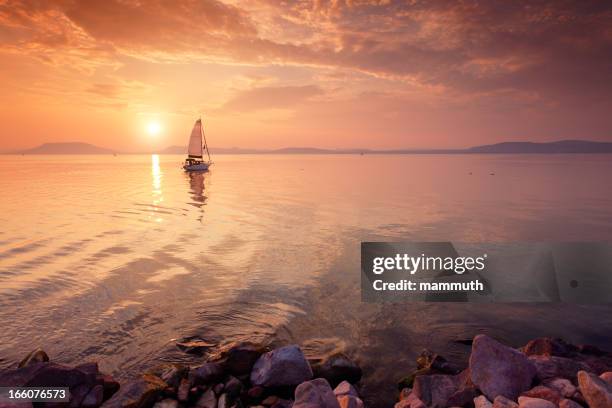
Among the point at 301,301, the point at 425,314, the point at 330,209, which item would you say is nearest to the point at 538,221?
the point at 330,209

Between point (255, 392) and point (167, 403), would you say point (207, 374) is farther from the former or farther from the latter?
point (255, 392)

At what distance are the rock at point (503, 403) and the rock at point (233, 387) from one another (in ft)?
17.2

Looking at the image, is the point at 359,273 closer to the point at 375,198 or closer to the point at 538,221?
the point at 538,221

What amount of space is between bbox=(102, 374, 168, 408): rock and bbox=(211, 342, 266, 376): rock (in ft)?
4.72

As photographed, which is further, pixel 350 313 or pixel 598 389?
pixel 350 313

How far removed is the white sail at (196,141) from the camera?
103062mm

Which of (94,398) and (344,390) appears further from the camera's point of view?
(344,390)

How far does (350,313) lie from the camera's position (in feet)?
44.7

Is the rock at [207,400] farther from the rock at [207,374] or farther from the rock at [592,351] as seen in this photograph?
the rock at [592,351]

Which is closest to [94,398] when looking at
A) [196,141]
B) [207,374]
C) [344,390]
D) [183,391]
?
[183,391]

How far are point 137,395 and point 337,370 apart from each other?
458 centimetres

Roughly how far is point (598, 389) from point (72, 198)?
5210 cm

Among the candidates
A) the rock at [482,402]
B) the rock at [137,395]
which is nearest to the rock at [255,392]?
the rock at [137,395]

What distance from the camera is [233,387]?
8211 mm
